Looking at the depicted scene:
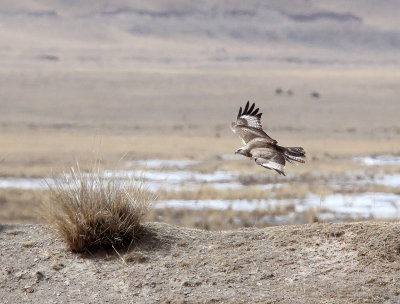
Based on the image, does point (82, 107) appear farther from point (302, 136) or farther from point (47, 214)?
point (47, 214)

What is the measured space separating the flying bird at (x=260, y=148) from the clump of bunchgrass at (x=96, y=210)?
157 centimetres

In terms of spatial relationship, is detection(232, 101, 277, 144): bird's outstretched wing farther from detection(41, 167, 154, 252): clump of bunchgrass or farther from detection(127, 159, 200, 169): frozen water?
detection(127, 159, 200, 169): frozen water

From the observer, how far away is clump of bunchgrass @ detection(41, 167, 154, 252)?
27.9 feet

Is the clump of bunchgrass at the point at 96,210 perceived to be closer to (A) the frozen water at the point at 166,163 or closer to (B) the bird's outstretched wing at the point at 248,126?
(B) the bird's outstretched wing at the point at 248,126

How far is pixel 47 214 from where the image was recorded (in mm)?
8867

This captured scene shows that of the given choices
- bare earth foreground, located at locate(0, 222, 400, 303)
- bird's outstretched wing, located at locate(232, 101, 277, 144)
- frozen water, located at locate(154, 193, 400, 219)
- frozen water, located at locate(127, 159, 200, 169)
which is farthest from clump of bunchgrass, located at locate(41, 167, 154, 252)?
frozen water, located at locate(127, 159, 200, 169)

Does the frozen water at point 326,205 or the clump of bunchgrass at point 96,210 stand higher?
the clump of bunchgrass at point 96,210

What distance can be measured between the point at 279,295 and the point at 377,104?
60.5 metres

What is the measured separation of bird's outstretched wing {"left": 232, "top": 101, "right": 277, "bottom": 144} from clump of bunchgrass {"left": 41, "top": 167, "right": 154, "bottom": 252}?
1.52m

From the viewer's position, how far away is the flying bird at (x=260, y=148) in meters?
7.25

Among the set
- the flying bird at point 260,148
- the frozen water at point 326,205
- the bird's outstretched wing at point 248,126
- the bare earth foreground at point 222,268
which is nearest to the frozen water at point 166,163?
Answer: the frozen water at point 326,205

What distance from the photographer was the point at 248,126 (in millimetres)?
9219

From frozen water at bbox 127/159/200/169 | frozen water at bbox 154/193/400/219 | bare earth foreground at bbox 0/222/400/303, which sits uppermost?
bare earth foreground at bbox 0/222/400/303

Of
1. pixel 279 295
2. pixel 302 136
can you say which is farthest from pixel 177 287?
pixel 302 136
